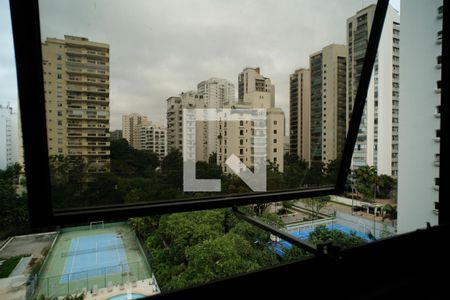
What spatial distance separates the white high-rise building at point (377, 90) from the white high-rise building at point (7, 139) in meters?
1.93

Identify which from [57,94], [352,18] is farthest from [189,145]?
[352,18]

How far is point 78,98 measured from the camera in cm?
96

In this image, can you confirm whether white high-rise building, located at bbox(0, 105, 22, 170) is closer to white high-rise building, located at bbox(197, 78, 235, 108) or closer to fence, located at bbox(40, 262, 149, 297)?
white high-rise building, located at bbox(197, 78, 235, 108)

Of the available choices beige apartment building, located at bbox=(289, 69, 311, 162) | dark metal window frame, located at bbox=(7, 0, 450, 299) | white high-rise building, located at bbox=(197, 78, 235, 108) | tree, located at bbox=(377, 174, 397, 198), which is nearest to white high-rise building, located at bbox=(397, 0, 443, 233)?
tree, located at bbox=(377, 174, 397, 198)

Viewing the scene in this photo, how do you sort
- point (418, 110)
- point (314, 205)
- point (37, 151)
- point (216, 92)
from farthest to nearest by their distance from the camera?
point (418, 110) < point (314, 205) < point (216, 92) < point (37, 151)

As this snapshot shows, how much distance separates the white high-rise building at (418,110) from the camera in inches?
119

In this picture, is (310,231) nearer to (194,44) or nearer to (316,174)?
(316,174)

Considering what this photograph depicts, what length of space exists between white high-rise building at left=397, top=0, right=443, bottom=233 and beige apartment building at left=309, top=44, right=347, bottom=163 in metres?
2.06

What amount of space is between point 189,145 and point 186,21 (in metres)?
0.61

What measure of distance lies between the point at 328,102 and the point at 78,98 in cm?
153

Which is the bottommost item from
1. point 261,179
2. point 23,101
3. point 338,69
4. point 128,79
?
point 261,179

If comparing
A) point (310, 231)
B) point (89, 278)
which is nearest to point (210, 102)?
point (310, 231)

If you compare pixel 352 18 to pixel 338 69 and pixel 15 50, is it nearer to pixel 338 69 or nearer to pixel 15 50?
pixel 338 69

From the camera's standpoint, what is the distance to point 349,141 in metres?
1.72
